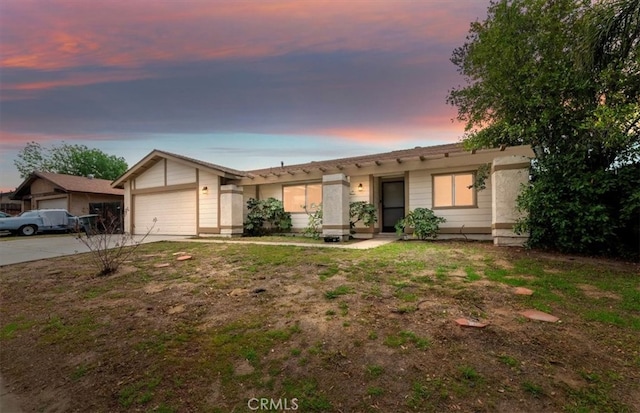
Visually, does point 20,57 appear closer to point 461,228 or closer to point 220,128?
point 220,128

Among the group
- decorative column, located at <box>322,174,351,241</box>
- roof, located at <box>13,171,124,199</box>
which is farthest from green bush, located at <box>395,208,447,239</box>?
roof, located at <box>13,171,124,199</box>

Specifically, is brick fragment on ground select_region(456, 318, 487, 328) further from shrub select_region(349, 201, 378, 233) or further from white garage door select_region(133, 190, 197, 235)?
white garage door select_region(133, 190, 197, 235)

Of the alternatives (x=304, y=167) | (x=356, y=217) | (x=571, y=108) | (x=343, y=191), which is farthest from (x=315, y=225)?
(x=571, y=108)

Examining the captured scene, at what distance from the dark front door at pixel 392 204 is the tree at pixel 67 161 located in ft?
131

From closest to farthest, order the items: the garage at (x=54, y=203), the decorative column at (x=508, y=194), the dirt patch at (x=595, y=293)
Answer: the dirt patch at (x=595, y=293) < the decorative column at (x=508, y=194) < the garage at (x=54, y=203)

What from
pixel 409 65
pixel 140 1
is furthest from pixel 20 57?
pixel 409 65

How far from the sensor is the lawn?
2.27 meters

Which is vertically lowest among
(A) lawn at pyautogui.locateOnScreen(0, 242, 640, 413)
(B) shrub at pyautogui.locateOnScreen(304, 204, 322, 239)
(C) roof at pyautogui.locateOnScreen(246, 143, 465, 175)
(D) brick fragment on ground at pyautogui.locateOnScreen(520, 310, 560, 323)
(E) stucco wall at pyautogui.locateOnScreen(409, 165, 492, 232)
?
(A) lawn at pyautogui.locateOnScreen(0, 242, 640, 413)

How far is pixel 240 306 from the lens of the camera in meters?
4.04

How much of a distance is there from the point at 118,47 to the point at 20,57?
210 cm

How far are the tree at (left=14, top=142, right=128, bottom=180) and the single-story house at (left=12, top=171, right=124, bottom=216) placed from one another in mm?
14102

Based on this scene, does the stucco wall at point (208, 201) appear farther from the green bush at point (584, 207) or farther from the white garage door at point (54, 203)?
the white garage door at point (54, 203)

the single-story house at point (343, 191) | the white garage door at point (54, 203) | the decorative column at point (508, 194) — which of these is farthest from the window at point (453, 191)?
the white garage door at point (54, 203)

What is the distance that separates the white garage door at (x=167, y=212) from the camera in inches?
565
